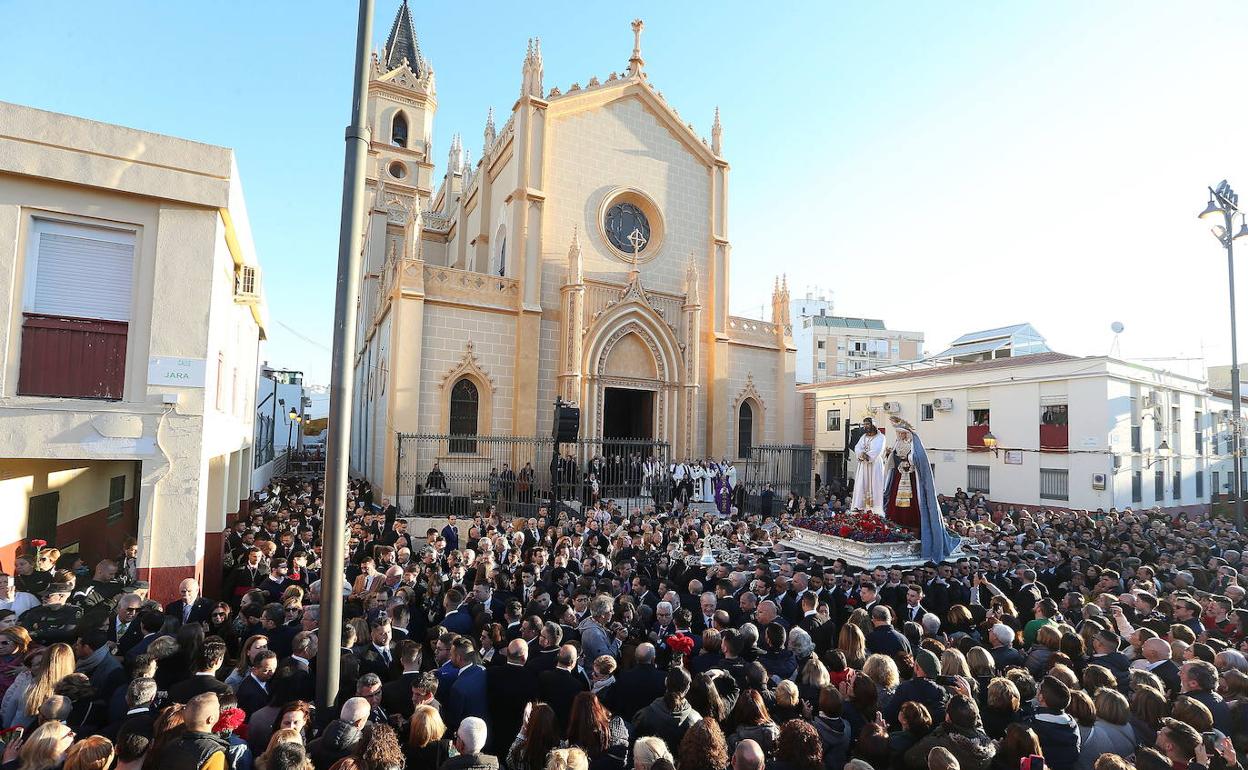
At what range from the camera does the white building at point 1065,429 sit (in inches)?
900

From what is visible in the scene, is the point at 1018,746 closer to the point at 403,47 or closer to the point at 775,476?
the point at 775,476

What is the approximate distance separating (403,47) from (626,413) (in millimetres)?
30159

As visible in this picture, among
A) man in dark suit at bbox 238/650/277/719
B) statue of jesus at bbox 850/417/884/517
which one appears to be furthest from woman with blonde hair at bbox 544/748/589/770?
statue of jesus at bbox 850/417/884/517

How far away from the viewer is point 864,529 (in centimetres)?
1256

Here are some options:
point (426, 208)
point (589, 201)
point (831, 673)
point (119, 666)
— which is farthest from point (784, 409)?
point (426, 208)

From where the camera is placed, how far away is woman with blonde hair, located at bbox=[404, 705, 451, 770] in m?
3.93

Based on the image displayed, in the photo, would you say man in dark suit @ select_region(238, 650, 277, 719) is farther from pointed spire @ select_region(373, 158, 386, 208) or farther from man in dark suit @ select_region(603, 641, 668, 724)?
pointed spire @ select_region(373, 158, 386, 208)

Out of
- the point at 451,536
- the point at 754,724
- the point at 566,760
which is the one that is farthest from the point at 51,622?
the point at 451,536

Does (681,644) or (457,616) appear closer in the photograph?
(681,644)

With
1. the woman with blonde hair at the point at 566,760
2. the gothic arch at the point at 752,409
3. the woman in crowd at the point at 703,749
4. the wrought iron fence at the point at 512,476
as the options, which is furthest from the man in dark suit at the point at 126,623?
Answer: the gothic arch at the point at 752,409

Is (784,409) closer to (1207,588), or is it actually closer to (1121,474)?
(1121,474)

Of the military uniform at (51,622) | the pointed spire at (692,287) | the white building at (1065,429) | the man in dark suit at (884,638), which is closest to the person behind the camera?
the military uniform at (51,622)

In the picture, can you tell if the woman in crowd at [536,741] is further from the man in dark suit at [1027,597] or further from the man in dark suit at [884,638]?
the man in dark suit at [1027,597]

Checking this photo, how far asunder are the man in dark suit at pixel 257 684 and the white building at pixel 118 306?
11.9ft
